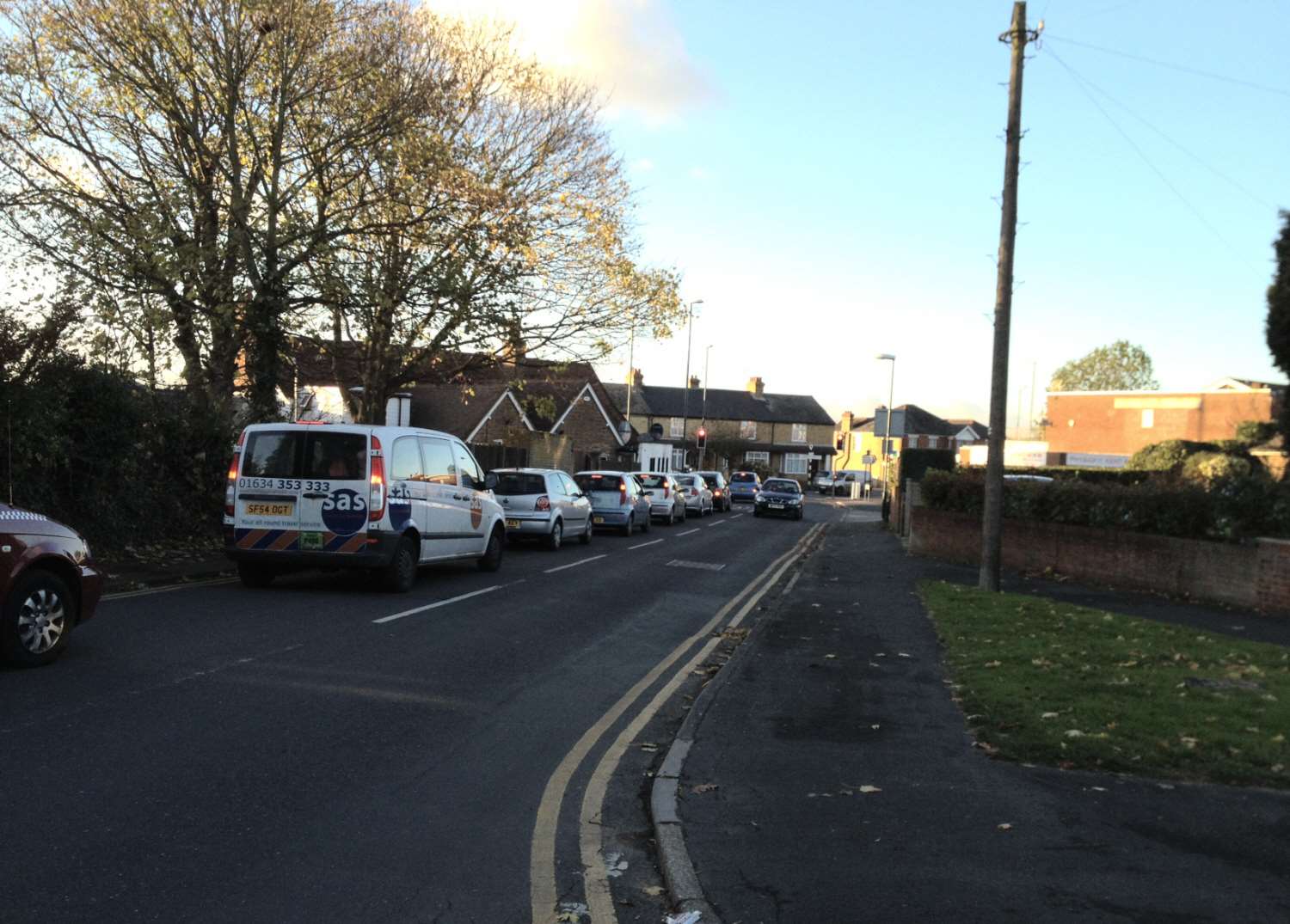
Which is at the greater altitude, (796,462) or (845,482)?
(796,462)

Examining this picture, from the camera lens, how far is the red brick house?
5591 centimetres

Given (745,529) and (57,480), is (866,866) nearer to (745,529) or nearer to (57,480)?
(57,480)

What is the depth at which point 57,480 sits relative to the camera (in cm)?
1366

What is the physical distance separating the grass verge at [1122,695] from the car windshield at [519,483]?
10418 millimetres

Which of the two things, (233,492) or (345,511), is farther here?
(233,492)

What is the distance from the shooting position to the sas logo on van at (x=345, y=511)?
40.6ft

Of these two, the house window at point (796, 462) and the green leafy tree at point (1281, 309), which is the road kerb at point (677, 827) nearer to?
the green leafy tree at point (1281, 309)

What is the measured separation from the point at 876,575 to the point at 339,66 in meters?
12.3

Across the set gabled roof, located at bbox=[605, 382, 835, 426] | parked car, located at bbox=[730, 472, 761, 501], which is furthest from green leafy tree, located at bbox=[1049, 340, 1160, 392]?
parked car, located at bbox=[730, 472, 761, 501]

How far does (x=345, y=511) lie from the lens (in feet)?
40.6

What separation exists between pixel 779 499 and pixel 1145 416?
31253mm

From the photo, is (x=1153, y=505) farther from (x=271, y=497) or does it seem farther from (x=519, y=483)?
(x=271, y=497)

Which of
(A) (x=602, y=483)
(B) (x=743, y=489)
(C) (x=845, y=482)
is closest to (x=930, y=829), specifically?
(A) (x=602, y=483)

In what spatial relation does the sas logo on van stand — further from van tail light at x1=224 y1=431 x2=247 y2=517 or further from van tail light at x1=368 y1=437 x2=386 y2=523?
van tail light at x1=224 y1=431 x2=247 y2=517
